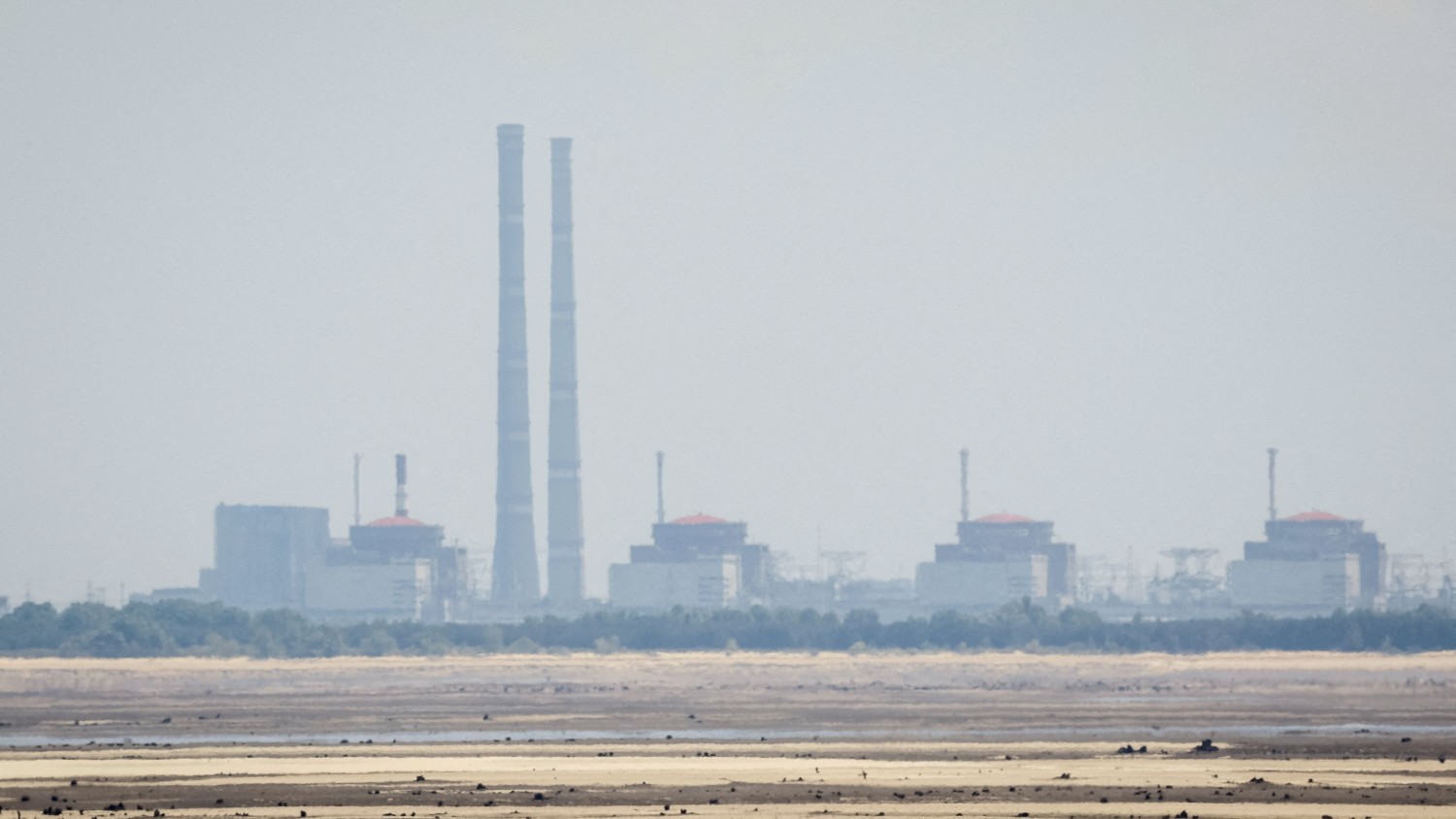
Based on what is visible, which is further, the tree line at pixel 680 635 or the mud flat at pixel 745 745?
the tree line at pixel 680 635

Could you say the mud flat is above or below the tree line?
below

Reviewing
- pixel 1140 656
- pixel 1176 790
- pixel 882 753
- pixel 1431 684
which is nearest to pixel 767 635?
pixel 1140 656

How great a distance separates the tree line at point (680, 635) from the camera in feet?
530

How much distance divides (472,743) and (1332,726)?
25.8 m

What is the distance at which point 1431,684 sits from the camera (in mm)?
113250

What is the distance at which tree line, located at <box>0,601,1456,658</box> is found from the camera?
161500 millimetres

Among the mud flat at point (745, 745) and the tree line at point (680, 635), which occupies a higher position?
the tree line at point (680, 635)

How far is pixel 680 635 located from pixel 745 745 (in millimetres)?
103928

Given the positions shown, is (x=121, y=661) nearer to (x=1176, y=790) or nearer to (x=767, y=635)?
(x=767, y=635)

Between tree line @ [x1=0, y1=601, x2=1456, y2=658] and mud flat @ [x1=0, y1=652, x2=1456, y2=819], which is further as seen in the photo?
tree line @ [x1=0, y1=601, x2=1456, y2=658]

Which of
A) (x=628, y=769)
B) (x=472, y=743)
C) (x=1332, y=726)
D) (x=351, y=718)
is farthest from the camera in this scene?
(x=351, y=718)

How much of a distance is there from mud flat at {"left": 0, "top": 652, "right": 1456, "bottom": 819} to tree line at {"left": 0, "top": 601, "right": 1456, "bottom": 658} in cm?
2891

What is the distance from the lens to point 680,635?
566ft

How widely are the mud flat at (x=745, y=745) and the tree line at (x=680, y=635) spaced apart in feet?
94.9
